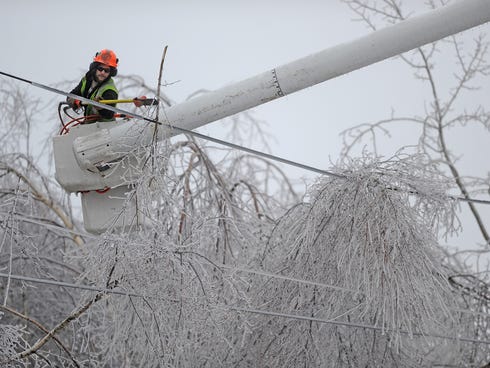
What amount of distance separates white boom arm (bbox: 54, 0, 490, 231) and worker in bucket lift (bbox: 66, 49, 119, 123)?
55 millimetres

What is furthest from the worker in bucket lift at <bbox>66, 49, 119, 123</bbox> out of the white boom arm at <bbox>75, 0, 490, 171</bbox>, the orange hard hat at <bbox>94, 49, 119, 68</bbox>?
the white boom arm at <bbox>75, 0, 490, 171</bbox>

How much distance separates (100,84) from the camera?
3576 millimetres

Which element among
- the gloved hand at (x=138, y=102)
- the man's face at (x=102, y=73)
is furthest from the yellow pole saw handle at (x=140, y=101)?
the man's face at (x=102, y=73)

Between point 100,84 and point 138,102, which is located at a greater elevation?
point 100,84

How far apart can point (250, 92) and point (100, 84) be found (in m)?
0.68

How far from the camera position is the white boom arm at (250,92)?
323 cm

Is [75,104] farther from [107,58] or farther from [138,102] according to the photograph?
[138,102]

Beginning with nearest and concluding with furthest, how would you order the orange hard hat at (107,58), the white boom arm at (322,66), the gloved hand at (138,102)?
the white boom arm at (322,66) < the gloved hand at (138,102) < the orange hard hat at (107,58)

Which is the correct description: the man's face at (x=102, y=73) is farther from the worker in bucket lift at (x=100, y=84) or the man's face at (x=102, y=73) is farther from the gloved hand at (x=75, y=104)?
the gloved hand at (x=75, y=104)

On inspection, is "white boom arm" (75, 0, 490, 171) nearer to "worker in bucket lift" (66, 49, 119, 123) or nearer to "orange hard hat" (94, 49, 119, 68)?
"worker in bucket lift" (66, 49, 119, 123)

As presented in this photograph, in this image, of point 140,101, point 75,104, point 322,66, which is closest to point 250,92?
point 322,66

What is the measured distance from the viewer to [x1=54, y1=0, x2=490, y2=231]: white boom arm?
3.23 metres

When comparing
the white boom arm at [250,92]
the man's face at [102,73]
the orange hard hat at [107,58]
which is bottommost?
the white boom arm at [250,92]

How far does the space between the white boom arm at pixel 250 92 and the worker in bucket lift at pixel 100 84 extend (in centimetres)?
5
